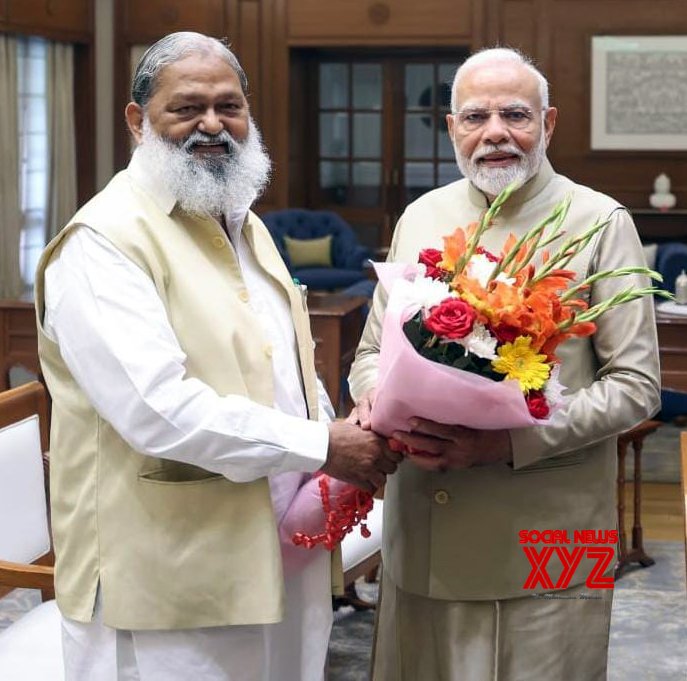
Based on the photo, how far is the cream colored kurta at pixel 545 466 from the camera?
2.29 m

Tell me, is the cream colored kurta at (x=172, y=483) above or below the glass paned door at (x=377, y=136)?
below

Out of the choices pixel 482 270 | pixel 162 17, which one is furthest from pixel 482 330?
pixel 162 17

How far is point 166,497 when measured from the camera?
6.82 feet

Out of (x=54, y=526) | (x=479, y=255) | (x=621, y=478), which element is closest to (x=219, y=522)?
(x=54, y=526)

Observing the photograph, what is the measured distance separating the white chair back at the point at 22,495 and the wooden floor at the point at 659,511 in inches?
118

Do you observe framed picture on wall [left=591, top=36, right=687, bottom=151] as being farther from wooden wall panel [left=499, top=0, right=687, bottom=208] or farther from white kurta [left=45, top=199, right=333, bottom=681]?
white kurta [left=45, top=199, right=333, bottom=681]

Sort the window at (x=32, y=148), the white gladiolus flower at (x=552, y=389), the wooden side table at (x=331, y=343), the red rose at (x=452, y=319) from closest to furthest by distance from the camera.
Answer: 1. the red rose at (x=452, y=319)
2. the white gladiolus flower at (x=552, y=389)
3. the wooden side table at (x=331, y=343)
4. the window at (x=32, y=148)

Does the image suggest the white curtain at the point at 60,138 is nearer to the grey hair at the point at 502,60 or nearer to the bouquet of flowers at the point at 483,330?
the grey hair at the point at 502,60

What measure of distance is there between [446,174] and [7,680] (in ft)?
30.5

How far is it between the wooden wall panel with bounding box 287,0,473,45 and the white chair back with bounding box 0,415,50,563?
8.49 meters

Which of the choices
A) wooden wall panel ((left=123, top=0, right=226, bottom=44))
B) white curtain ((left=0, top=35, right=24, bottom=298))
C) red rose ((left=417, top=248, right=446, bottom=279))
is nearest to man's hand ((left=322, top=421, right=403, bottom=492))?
red rose ((left=417, top=248, right=446, bottom=279))

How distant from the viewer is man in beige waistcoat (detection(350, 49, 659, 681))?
7.64 feet

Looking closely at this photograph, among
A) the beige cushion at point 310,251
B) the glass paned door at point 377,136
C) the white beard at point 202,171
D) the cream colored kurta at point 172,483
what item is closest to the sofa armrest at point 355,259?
the beige cushion at point 310,251

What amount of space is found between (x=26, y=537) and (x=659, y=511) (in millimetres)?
3525
